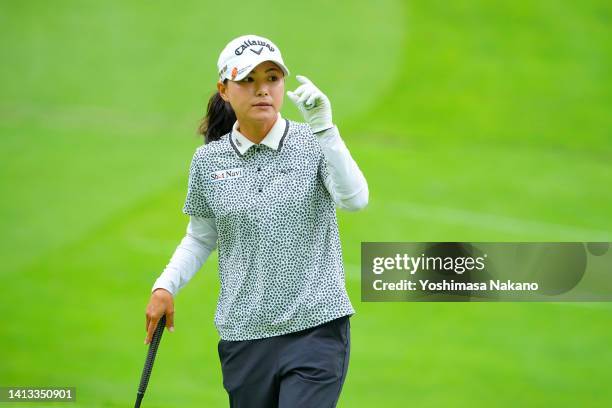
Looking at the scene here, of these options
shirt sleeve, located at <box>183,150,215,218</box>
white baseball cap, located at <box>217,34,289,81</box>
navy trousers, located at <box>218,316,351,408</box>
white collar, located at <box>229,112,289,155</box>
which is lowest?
navy trousers, located at <box>218,316,351,408</box>

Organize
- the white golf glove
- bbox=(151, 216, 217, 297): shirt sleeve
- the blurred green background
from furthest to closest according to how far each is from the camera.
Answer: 1. the blurred green background
2. bbox=(151, 216, 217, 297): shirt sleeve
3. the white golf glove

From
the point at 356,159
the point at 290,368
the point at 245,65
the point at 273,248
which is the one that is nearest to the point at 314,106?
the point at 245,65

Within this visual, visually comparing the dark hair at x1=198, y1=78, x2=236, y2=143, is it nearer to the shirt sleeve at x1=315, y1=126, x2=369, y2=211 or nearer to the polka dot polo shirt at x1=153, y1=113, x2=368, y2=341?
the polka dot polo shirt at x1=153, y1=113, x2=368, y2=341

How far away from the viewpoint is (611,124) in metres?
4.55

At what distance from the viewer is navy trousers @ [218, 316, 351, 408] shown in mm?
2438

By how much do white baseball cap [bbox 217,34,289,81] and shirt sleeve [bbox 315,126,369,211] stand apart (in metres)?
0.24

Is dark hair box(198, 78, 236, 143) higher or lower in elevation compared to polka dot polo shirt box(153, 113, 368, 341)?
higher

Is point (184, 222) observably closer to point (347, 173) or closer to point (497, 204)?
point (497, 204)

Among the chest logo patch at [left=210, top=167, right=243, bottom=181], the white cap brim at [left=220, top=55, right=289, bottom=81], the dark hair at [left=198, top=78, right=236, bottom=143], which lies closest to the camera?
the white cap brim at [left=220, top=55, right=289, bottom=81]

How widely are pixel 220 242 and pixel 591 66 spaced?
2513 mm

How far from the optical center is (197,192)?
2596 mm

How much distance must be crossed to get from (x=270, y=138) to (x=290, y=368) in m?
0.53

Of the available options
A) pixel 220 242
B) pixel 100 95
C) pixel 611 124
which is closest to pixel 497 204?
pixel 611 124

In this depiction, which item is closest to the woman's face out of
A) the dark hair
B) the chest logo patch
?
the chest logo patch
